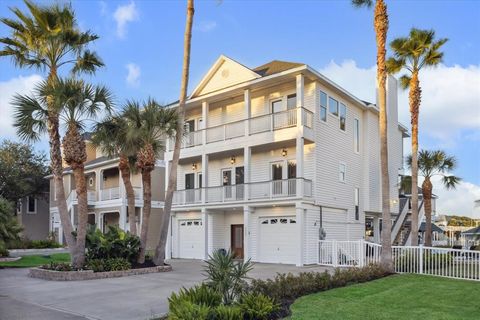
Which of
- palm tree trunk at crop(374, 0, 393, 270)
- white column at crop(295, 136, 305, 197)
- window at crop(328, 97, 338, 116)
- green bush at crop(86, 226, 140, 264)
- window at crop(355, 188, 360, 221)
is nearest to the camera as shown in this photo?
palm tree trunk at crop(374, 0, 393, 270)

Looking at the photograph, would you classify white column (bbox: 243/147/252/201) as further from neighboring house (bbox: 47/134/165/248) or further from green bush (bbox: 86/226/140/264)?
neighboring house (bbox: 47/134/165/248)

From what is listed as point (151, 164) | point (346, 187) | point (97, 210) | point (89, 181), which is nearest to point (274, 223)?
point (346, 187)

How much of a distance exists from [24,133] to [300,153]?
11.6 m

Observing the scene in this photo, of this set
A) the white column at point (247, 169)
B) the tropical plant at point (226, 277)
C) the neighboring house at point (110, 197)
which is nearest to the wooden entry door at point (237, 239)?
the white column at point (247, 169)

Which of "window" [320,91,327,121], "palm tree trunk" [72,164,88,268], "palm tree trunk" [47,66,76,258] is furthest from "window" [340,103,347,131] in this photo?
"palm tree trunk" [47,66,76,258]

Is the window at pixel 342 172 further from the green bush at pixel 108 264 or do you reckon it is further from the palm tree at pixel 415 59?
the green bush at pixel 108 264

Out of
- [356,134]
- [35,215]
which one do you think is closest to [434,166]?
[356,134]

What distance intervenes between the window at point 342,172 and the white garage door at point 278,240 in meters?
4.04

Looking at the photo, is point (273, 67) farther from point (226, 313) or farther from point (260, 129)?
point (226, 313)

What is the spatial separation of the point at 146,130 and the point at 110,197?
1727cm

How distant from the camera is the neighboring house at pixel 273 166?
22.1 metres

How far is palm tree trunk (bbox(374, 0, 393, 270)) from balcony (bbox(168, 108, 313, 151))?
462 centimetres

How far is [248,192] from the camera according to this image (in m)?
23.3

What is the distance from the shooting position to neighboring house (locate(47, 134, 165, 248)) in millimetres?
33438
